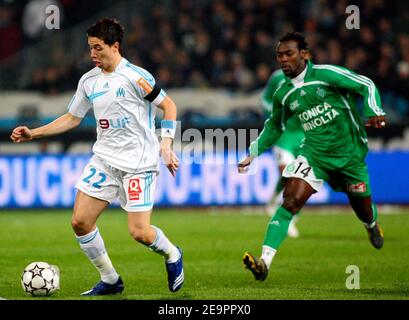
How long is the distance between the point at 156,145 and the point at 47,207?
907 cm

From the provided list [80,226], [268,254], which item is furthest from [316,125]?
[80,226]

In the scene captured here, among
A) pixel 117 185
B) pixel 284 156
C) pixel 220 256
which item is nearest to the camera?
pixel 117 185

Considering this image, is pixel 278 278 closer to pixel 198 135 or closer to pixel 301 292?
pixel 301 292

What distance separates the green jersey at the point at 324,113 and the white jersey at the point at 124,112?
5.09ft

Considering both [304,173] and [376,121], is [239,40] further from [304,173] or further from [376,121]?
[376,121]

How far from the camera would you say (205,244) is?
1229 centimetres

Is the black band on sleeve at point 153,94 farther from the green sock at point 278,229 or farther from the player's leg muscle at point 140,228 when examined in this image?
the green sock at point 278,229

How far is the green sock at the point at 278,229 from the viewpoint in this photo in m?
8.48

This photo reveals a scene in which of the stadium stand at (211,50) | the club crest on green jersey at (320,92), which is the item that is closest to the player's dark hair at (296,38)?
the club crest on green jersey at (320,92)

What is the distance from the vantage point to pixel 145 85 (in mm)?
7918

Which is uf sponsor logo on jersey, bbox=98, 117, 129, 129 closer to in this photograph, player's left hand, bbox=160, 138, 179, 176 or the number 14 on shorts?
player's left hand, bbox=160, 138, 179, 176

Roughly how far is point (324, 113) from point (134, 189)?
7.03 ft

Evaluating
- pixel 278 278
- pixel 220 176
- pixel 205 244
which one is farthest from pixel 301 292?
pixel 220 176

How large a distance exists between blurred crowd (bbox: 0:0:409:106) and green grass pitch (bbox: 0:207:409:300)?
400 centimetres
